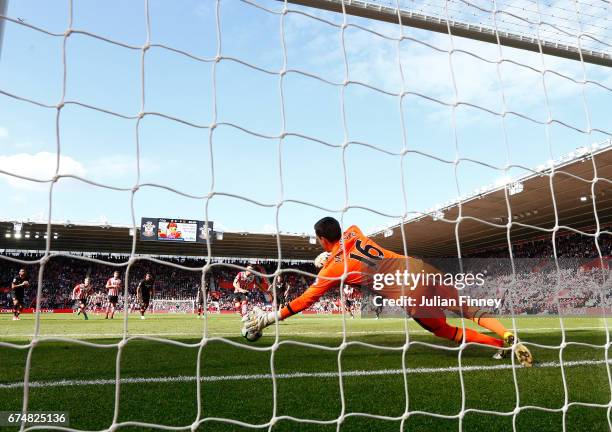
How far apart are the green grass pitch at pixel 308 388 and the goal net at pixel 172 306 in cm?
2167

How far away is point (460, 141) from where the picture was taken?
2.81m

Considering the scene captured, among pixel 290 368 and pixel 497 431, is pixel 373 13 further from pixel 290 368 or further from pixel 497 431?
pixel 290 368

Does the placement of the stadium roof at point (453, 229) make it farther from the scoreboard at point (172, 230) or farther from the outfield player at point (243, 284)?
the outfield player at point (243, 284)

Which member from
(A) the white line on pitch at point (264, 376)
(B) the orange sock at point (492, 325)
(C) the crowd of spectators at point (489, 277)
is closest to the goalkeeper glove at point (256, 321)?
(A) the white line on pitch at point (264, 376)

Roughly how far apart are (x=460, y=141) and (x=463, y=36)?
82cm

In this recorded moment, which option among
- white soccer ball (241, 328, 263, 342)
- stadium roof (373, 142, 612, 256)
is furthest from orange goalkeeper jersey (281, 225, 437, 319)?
stadium roof (373, 142, 612, 256)

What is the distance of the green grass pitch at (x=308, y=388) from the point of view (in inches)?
98.7

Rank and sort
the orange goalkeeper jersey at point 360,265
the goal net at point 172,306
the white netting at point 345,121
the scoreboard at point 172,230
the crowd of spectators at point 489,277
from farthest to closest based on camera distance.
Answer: the goal net at point 172,306 < the scoreboard at point 172,230 < the crowd of spectators at point 489,277 < the orange goalkeeper jersey at point 360,265 < the white netting at point 345,121

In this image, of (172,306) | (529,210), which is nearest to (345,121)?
(529,210)

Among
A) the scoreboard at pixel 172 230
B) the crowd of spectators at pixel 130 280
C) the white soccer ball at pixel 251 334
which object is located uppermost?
the scoreboard at pixel 172 230

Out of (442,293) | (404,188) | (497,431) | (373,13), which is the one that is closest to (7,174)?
(404,188)

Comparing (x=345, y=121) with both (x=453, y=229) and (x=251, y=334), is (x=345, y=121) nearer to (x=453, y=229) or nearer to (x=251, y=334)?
(x=251, y=334)

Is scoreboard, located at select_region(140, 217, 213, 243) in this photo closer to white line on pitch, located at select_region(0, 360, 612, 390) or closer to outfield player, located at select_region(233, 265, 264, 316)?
outfield player, located at select_region(233, 265, 264, 316)

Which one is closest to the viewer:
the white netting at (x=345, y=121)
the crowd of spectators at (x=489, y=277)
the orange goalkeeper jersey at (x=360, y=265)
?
the white netting at (x=345, y=121)
